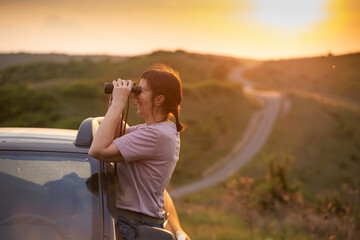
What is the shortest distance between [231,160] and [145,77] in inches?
1491

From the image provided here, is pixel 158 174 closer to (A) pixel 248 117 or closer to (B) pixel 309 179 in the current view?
(B) pixel 309 179

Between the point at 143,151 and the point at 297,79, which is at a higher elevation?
the point at 297,79

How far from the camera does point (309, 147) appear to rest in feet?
140

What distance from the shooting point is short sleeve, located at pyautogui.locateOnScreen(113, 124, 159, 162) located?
2.00 metres

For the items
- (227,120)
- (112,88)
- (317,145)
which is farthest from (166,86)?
(227,120)

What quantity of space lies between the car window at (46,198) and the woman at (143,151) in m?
0.19

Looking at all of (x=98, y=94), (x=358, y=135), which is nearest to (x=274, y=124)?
(x=358, y=135)

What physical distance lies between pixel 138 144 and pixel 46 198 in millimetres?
560

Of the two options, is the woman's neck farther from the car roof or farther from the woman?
the car roof

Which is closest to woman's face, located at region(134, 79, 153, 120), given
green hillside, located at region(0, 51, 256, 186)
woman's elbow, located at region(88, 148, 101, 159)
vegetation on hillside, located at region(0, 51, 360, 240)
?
woman's elbow, located at region(88, 148, 101, 159)

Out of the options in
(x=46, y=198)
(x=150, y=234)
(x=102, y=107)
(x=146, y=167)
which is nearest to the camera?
(x=150, y=234)

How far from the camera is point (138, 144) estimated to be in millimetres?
2023

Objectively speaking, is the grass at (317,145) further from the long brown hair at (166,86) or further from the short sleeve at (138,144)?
the short sleeve at (138,144)

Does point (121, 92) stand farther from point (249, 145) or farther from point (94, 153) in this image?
point (249, 145)
